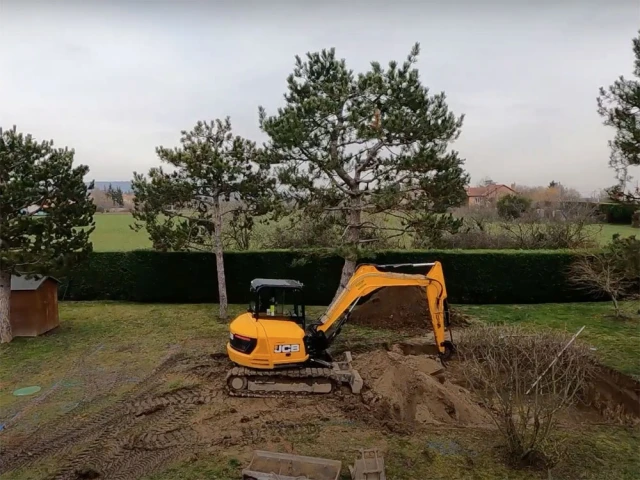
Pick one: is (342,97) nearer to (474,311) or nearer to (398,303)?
(398,303)

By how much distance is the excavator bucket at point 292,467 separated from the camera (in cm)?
611

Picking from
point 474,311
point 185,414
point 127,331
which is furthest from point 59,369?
point 474,311

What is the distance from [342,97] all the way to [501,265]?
9.10 m

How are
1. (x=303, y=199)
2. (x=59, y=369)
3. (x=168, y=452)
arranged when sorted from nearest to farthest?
(x=168, y=452) < (x=59, y=369) < (x=303, y=199)

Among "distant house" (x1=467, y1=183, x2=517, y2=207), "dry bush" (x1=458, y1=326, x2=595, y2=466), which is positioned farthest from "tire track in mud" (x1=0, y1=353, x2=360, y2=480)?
"distant house" (x1=467, y1=183, x2=517, y2=207)

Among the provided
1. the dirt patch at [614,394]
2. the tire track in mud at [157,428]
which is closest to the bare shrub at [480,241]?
the dirt patch at [614,394]

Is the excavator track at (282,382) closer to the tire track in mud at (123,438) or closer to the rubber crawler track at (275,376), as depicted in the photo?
the rubber crawler track at (275,376)

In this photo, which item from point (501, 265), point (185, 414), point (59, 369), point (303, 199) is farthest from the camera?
point (501, 265)

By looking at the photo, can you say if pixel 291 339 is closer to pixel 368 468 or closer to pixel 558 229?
pixel 368 468

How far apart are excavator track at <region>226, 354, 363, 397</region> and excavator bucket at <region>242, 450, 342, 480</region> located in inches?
110

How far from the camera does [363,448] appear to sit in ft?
23.4

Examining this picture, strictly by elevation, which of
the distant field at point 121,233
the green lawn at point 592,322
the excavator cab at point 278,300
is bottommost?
the green lawn at point 592,322

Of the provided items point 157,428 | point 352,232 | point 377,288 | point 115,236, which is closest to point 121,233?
point 115,236

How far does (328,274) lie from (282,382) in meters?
9.03
